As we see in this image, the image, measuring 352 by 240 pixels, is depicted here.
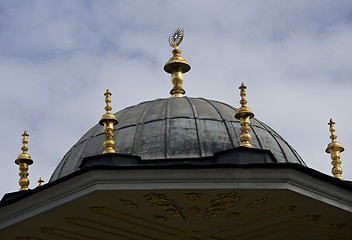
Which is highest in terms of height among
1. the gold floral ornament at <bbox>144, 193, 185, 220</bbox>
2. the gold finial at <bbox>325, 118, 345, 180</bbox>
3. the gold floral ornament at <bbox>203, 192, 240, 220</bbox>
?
the gold finial at <bbox>325, 118, 345, 180</bbox>

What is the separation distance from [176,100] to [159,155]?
4.18 m

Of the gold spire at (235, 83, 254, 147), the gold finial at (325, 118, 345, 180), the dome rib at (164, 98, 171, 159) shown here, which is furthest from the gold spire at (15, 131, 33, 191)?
the gold finial at (325, 118, 345, 180)

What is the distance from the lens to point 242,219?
2030 cm

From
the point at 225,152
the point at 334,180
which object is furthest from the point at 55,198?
the point at 334,180

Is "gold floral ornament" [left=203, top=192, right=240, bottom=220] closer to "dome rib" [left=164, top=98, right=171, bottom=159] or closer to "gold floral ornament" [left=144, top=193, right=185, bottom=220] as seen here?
"gold floral ornament" [left=144, top=193, right=185, bottom=220]

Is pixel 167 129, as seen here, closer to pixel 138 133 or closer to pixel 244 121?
pixel 138 133

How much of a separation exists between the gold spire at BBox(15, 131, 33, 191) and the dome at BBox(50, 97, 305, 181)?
1588 millimetres

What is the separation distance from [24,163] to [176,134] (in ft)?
15.5

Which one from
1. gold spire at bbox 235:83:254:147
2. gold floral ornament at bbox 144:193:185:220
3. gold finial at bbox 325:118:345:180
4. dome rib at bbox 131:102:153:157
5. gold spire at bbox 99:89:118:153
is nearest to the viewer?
gold floral ornament at bbox 144:193:185:220

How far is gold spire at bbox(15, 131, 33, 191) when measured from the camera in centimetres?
2347

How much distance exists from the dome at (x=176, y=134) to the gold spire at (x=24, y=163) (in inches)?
62.5

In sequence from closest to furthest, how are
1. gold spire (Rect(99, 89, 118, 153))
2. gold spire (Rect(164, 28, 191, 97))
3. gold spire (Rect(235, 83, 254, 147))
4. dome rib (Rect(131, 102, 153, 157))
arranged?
gold spire (Rect(235, 83, 254, 147)) < gold spire (Rect(99, 89, 118, 153)) < dome rib (Rect(131, 102, 153, 157)) < gold spire (Rect(164, 28, 191, 97))

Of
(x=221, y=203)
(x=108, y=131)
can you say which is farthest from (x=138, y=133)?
(x=221, y=203)

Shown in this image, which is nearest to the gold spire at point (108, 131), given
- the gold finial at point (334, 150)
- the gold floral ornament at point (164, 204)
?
the gold floral ornament at point (164, 204)
